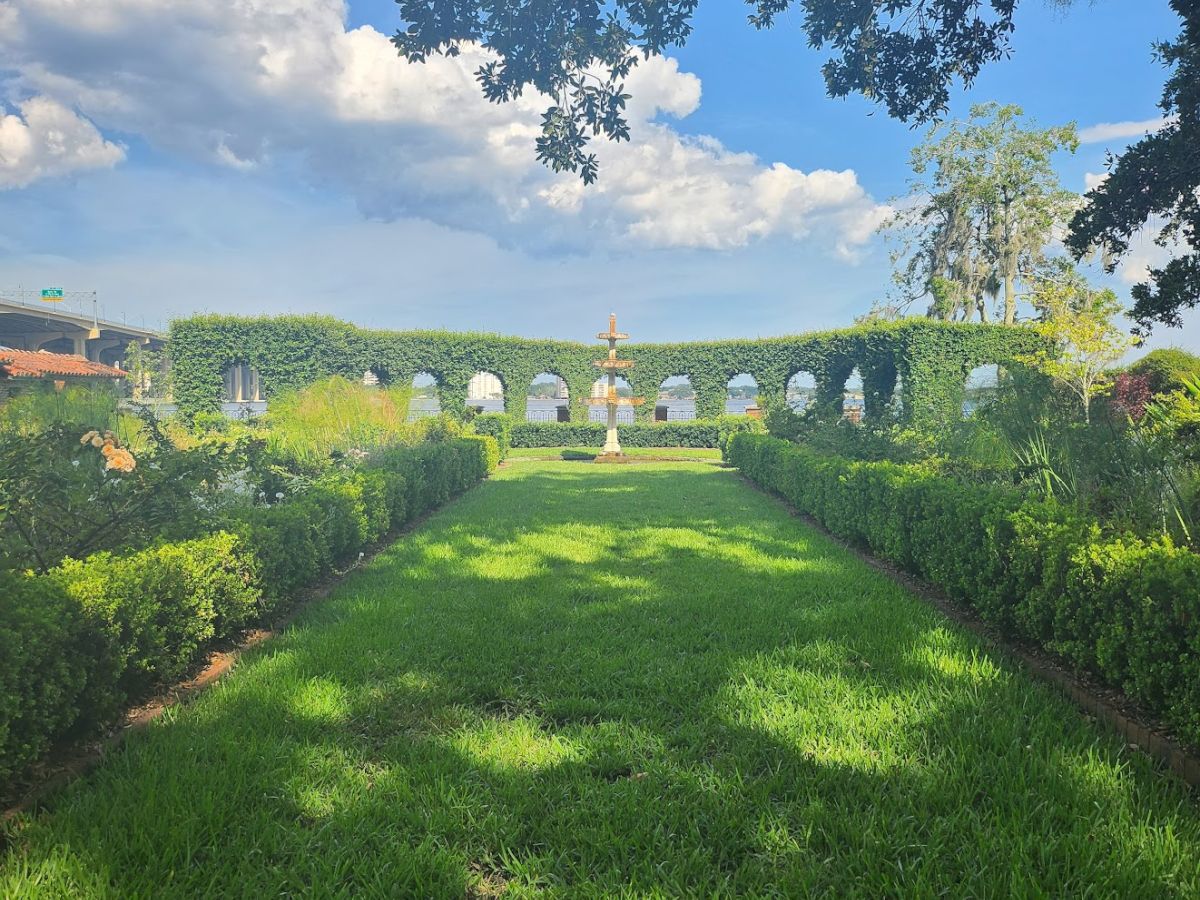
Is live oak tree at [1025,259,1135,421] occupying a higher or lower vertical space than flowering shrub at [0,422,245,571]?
higher

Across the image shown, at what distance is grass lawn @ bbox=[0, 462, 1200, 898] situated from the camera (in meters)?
1.91

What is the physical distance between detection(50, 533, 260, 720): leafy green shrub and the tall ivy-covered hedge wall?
1687 centimetres

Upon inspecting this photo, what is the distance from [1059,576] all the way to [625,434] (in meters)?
22.4

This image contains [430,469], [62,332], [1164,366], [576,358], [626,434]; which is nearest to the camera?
[430,469]

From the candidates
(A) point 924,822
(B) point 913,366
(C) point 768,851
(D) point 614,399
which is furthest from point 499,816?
(B) point 913,366

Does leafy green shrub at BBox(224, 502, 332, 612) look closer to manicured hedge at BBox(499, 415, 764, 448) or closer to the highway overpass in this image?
manicured hedge at BBox(499, 415, 764, 448)

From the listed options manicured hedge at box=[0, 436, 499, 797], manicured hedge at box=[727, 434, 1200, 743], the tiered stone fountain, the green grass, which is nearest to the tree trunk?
the green grass

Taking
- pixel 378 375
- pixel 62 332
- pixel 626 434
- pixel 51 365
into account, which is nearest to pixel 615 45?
pixel 626 434

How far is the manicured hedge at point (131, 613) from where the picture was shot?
2.26 m

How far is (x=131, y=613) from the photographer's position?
2822 mm

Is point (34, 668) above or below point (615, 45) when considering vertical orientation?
below

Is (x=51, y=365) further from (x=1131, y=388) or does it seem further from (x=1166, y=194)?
(x=1131, y=388)

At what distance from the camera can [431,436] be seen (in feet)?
44.7

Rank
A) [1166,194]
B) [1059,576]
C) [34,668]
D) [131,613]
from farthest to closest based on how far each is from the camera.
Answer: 1. [1166,194]
2. [1059,576]
3. [131,613]
4. [34,668]
